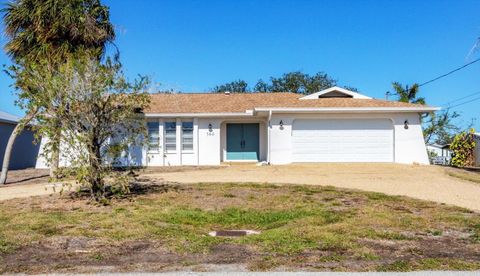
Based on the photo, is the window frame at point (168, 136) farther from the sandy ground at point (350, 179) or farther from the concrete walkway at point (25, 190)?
the concrete walkway at point (25, 190)

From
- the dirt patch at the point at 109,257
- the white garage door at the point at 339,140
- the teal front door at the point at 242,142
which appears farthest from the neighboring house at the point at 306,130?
the dirt patch at the point at 109,257

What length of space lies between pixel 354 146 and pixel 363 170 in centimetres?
324

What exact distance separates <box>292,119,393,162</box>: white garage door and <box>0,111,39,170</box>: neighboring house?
14515mm

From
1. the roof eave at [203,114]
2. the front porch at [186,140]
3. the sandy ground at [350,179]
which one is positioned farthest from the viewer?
the front porch at [186,140]

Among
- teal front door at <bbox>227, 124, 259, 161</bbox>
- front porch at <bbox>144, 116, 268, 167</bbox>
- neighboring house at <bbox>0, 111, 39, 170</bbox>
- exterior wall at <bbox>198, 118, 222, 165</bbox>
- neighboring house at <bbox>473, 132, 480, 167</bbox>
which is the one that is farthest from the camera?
neighboring house at <bbox>473, 132, 480, 167</bbox>

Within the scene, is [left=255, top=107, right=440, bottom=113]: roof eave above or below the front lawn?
above

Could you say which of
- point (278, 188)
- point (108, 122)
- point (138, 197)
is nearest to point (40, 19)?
point (108, 122)

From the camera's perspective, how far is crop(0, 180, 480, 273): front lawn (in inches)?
211

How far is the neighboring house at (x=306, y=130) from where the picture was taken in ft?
63.9

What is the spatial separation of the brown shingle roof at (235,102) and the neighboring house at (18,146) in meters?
7.48

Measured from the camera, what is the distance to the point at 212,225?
8258 mm

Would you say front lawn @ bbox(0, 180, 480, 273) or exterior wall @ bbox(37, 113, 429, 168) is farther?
exterior wall @ bbox(37, 113, 429, 168)

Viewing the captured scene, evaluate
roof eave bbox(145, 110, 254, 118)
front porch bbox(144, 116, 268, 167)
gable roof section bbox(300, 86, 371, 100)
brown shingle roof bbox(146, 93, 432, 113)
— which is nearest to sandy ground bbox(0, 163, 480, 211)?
front porch bbox(144, 116, 268, 167)

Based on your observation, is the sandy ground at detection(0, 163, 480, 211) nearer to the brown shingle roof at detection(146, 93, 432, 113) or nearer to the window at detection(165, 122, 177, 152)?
the window at detection(165, 122, 177, 152)
